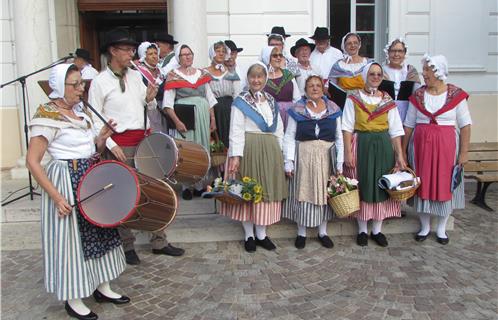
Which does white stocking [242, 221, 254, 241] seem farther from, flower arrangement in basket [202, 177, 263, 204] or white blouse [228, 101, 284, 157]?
white blouse [228, 101, 284, 157]

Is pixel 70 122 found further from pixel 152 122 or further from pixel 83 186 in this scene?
pixel 152 122

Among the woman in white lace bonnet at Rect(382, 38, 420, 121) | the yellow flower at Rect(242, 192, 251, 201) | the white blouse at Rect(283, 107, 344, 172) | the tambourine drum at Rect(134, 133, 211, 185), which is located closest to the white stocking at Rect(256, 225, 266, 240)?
the yellow flower at Rect(242, 192, 251, 201)

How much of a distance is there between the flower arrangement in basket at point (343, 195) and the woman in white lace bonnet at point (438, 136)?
0.81 meters

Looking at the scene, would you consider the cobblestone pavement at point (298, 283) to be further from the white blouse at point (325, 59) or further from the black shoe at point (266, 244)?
the white blouse at point (325, 59)

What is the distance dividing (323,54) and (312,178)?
2381mm

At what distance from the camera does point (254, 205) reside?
4602mm

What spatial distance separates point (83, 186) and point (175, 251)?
5.68 ft

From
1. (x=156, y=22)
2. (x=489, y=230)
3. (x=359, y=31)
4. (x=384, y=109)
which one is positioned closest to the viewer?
(x=384, y=109)

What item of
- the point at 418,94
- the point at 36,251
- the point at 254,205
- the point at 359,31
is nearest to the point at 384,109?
the point at 418,94

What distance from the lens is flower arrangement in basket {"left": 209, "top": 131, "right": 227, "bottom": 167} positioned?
535 centimetres

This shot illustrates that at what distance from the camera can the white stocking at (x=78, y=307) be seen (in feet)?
11.3

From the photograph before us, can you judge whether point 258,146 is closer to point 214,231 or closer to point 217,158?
point 217,158

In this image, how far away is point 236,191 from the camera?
4379 mm

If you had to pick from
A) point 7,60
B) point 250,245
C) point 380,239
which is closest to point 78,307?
point 250,245
